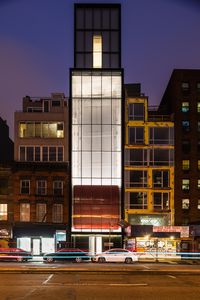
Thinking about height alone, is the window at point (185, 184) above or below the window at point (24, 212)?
above

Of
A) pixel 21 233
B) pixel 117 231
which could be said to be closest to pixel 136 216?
pixel 117 231

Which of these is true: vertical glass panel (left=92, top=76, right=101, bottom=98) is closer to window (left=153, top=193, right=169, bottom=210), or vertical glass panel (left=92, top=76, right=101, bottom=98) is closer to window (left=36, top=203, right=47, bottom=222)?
window (left=153, top=193, right=169, bottom=210)

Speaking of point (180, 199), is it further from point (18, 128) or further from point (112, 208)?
point (18, 128)

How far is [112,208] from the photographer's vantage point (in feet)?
245

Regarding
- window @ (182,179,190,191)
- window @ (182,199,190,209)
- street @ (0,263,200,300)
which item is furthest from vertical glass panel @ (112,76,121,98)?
street @ (0,263,200,300)

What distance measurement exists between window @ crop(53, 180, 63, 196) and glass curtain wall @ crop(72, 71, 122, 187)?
1.71 m

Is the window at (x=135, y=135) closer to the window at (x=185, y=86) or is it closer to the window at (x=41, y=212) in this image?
the window at (x=185, y=86)

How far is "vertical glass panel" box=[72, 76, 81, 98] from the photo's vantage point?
7519cm

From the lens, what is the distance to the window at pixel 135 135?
78.4 m

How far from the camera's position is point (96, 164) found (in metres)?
75.1

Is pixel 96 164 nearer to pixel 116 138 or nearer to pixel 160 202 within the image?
pixel 116 138

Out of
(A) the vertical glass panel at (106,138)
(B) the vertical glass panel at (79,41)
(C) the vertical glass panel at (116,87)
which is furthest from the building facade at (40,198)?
(B) the vertical glass panel at (79,41)

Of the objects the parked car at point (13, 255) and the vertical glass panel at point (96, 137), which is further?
the vertical glass panel at point (96, 137)

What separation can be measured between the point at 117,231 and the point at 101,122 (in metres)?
13.9
